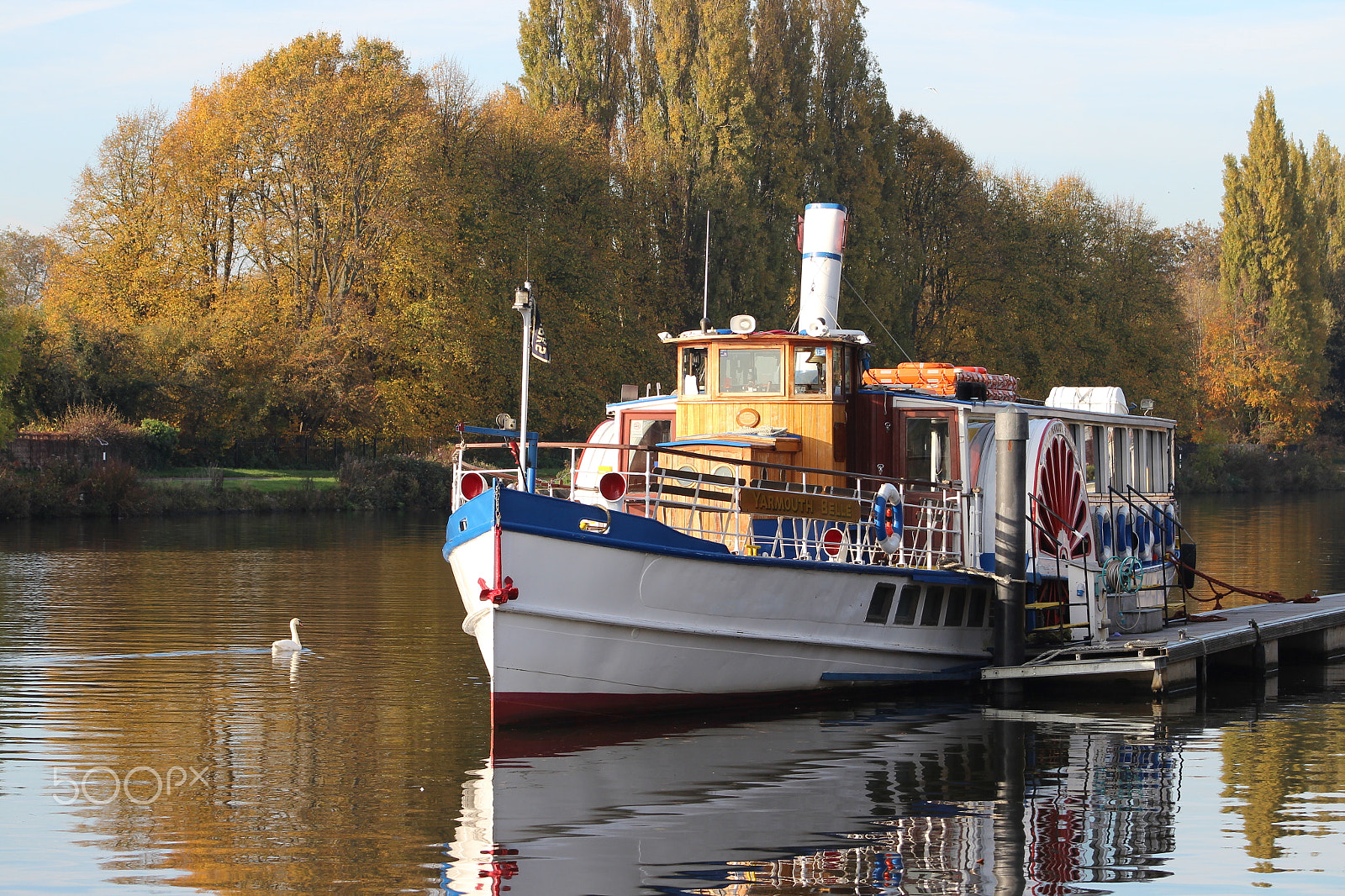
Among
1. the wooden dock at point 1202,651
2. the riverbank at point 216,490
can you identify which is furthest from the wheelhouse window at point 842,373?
the riverbank at point 216,490

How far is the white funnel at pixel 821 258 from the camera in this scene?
67.5ft

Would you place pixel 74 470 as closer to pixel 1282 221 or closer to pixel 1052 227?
pixel 1052 227

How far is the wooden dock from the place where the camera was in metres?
17.9

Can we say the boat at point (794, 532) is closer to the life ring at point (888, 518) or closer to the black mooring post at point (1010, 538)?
the life ring at point (888, 518)

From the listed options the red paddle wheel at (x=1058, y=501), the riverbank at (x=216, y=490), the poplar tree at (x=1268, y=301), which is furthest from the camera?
the poplar tree at (x=1268, y=301)

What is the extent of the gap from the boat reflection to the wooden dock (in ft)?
2.74

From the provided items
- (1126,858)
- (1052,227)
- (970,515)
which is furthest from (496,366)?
(1126,858)

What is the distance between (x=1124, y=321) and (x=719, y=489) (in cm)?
6187

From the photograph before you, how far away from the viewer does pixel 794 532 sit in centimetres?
1755

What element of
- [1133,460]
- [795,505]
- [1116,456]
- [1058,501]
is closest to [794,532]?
[795,505]

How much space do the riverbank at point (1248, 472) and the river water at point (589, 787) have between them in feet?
179

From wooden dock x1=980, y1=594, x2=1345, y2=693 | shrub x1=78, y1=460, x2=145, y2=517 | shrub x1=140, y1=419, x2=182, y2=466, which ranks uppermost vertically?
shrub x1=140, y1=419, x2=182, y2=466

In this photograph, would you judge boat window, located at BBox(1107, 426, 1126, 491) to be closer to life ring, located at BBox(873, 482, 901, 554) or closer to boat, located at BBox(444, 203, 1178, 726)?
boat, located at BBox(444, 203, 1178, 726)

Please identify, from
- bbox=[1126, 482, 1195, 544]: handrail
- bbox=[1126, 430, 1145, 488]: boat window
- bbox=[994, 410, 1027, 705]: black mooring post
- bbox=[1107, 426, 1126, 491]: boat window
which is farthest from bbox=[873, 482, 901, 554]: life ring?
bbox=[1126, 430, 1145, 488]: boat window
